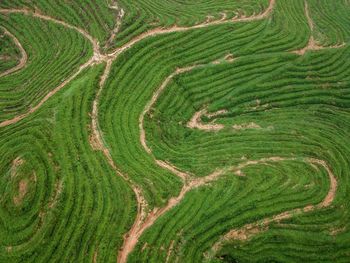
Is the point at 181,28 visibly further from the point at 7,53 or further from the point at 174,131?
the point at 7,53

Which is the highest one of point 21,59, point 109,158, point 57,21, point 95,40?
point 57,21

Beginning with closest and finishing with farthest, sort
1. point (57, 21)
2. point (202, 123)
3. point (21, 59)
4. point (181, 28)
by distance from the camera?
point (202, 123) < point (181, 28) < point (21, 59) < point (57, 21)

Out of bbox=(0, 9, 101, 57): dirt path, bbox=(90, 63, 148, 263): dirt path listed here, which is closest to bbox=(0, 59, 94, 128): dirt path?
bbox=(0, 9, 101, 57): dirt path

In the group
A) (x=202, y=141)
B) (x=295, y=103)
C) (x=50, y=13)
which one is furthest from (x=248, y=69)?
(x=50, y=13)

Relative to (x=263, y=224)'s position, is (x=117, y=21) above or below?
above

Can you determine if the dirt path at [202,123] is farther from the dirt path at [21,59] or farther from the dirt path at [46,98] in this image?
the dirt path at [21,59]

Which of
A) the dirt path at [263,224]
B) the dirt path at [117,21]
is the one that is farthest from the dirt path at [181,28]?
the dirt path at [263,224]

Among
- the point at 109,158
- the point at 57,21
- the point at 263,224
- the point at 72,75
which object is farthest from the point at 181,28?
the point at 263,224

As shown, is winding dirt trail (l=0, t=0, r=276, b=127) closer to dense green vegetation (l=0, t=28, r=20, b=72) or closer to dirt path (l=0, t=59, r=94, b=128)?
dirt path (l=0, t=59, r=94, b=128)

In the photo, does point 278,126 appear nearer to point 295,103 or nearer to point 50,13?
point 295,103
